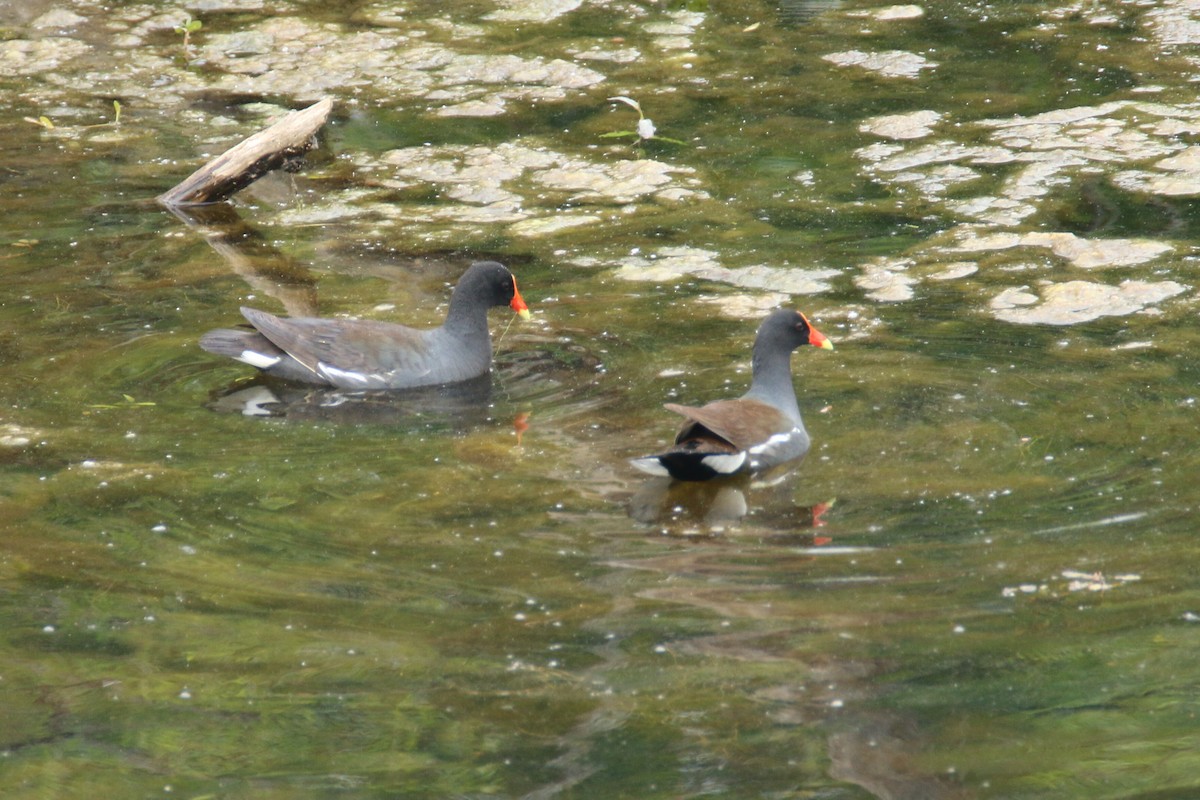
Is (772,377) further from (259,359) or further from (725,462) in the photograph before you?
(259,359)

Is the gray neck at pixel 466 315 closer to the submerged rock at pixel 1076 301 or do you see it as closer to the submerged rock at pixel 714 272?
the submerged rock at pixel 714 272

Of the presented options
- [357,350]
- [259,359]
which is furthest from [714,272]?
[259,359]

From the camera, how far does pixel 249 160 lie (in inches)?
316

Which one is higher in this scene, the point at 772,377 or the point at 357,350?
the point at 772,377

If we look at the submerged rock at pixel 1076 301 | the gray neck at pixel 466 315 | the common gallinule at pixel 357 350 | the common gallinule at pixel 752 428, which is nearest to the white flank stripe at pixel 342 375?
the common gallinule at pixel 357 350

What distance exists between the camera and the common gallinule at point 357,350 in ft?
19.8

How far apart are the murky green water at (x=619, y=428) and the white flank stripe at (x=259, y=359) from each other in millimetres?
107

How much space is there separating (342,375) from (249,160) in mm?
2422

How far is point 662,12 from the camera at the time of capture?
35.4ft

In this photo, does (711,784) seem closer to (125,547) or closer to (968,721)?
(968,721)

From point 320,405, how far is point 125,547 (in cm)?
164

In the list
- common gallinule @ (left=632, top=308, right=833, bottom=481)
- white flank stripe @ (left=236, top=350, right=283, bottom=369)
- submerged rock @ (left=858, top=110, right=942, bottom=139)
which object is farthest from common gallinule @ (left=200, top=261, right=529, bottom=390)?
submerged rock @ (left=858, top=110, right=942, bottom=139)

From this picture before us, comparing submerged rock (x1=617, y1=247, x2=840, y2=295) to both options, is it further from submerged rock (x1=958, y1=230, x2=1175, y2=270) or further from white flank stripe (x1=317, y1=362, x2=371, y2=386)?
white flank stripe (x1=317, y1=362, x2=371, y2=386)

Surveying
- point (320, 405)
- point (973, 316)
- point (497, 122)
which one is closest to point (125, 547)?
point (320, 405)
